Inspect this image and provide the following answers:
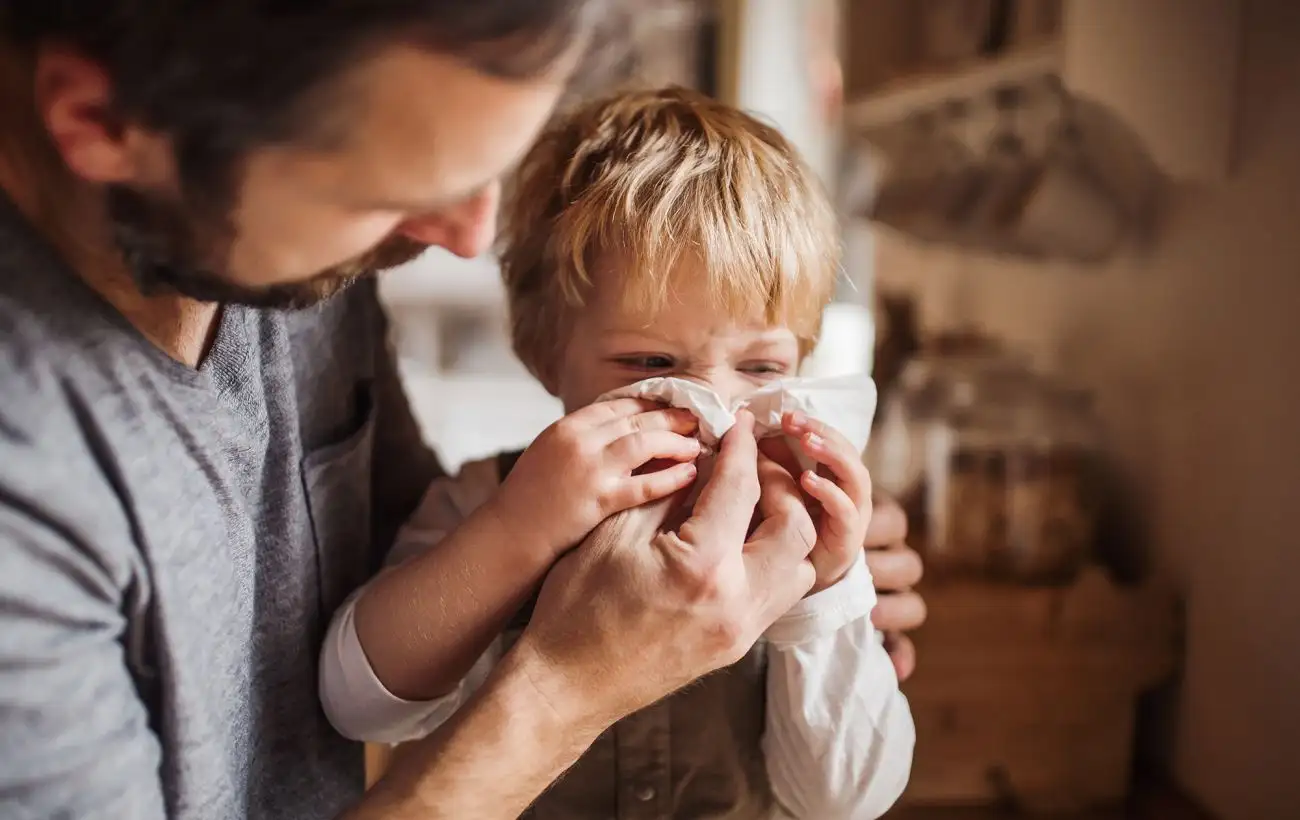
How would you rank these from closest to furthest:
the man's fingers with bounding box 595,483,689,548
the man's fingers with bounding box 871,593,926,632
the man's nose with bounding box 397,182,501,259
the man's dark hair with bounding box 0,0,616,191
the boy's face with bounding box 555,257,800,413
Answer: the man's dark hair with bounding box 0,0,616,191 < the man's nose with bounding box 397,182,501,259 < the man's fingers with bounding box 595,483,689,548 < the boy's face with bounding box 555,257,800,413 < the man's fingers with bounding box 871,593,926,632

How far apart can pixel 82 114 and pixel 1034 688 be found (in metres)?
1.21

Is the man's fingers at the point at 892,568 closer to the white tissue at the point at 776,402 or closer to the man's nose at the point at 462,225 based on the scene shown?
the white tissue at the point at 776,402

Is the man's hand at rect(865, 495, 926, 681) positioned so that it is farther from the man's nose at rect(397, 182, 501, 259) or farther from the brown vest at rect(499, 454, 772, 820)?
the man's nose at rect(397, 182, 501, 259)

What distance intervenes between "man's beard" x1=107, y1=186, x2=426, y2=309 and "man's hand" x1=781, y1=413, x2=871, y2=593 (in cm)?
33

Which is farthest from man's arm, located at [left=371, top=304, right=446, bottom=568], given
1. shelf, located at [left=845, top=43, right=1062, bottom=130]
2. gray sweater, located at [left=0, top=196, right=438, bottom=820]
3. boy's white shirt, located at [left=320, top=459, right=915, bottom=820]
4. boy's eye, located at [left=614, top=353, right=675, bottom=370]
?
shelf, located at [left=845, top=43, right=1062, bottom=130]

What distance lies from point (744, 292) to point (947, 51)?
1.22 metres

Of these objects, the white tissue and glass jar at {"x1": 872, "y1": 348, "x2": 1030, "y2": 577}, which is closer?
the white tissue

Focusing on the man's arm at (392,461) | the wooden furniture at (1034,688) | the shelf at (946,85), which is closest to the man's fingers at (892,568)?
the wooden furniture at (1034,688)

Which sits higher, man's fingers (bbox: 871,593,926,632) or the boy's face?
the boy's face

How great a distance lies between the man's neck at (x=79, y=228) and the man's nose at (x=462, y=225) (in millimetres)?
180

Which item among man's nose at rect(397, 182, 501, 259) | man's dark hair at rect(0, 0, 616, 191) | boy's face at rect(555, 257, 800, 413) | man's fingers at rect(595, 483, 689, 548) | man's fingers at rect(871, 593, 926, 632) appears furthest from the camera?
man's fingers at rect(871, 593, 926, 632)

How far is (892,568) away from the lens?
3.26 feet

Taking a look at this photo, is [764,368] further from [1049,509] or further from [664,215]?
[1049,509]

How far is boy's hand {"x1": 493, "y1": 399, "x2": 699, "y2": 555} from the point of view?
2.47 ft
